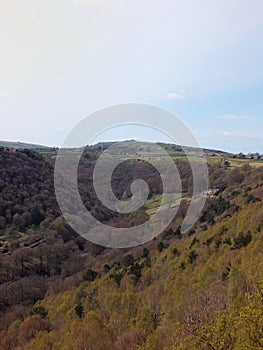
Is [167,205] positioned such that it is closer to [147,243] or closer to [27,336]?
[147,243]

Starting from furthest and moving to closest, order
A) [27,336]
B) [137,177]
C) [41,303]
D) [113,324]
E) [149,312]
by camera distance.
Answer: [137,177] → [41,303] → [27,336] → [113,324] → [149,312]

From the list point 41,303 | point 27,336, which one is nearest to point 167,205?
point 41,303

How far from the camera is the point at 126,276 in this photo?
4172cm

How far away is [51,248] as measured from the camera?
65.5 m

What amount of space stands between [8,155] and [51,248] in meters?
36.2

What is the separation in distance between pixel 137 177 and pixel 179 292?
3771 inches

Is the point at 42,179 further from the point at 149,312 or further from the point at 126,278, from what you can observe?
the point at 149,312

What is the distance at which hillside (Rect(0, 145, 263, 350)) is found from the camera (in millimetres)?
16995

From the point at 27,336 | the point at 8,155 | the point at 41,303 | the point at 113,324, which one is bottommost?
the point at 41,303

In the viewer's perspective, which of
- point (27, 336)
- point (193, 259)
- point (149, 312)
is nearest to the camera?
point (149, 312)

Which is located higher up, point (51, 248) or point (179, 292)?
point (179, 292)

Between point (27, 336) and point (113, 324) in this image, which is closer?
point (113, 324)

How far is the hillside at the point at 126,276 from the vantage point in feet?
55.8

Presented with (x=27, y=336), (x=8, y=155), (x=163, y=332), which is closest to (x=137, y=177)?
(x=8, y=155)
